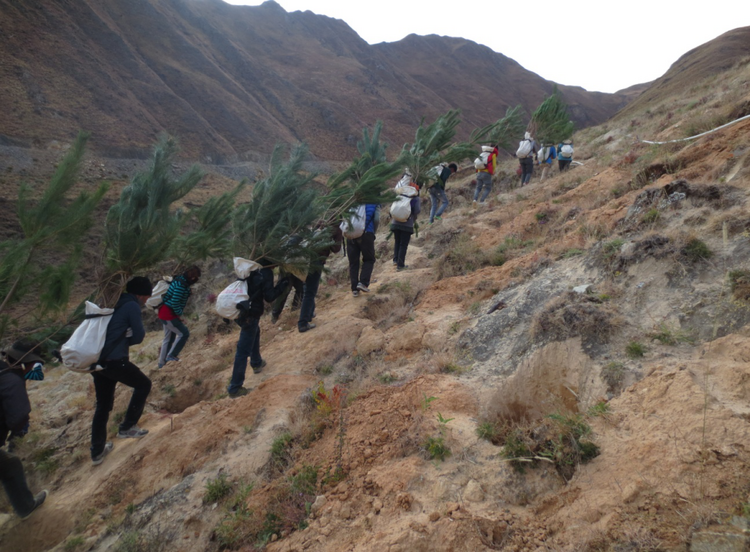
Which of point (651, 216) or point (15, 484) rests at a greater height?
point (651, 216)

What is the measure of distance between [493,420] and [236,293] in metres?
2.97

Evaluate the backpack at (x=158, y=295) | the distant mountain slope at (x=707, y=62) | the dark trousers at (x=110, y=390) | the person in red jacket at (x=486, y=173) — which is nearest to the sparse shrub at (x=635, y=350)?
the dark trousers at (x=110, y=390)

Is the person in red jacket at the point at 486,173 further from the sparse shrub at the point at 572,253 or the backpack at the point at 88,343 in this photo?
the backpack at the point at 88,343

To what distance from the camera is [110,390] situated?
3998mm

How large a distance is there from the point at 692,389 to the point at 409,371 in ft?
7.32

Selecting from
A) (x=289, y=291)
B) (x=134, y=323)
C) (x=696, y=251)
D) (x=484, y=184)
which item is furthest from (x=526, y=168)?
(x=134, y=323)

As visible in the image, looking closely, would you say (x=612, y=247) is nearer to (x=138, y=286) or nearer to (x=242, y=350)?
(x=242, y=350)

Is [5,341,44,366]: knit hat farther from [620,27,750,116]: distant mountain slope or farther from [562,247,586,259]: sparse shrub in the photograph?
[620,27,750,116]: distant mountain slope

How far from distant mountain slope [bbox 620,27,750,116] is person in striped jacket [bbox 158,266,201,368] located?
35341 mm

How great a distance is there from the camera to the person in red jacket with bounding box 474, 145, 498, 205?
9887 millimetres

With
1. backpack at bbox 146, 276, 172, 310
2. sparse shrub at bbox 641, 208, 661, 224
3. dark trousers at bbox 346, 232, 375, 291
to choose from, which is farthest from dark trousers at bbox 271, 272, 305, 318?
sparse shrub at bbox 641, 208, 661, 224

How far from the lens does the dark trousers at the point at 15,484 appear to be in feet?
11.3

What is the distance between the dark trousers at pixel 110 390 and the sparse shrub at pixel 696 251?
5158mm

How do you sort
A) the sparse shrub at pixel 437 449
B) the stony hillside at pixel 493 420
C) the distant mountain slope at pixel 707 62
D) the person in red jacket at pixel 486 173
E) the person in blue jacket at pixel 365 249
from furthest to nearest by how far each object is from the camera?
the distant mountain slope at pixel 707 62, the person in red jacket at pixel 486 173, the person in blue jacket at pixel 365 249, the sparse shrub at pixel 437 449, the stony hillside at pixel 493 420
